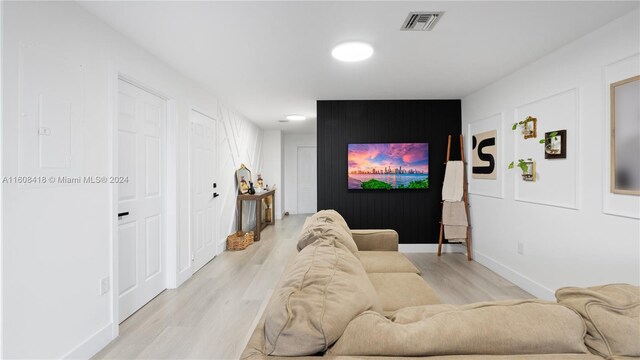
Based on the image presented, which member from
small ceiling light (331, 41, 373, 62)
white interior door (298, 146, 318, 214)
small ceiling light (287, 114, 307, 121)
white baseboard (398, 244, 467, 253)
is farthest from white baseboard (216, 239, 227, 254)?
white interior door (298, 146, 318, 214)

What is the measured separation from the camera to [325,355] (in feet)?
2.91

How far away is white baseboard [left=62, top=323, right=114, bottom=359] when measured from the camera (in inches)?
78.6

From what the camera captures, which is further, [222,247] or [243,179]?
[243,179]

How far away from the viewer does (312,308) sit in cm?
93

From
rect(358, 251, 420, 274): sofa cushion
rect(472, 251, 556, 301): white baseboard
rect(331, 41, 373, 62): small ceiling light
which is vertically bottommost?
rect(472, 251, 556, 301): white baseboard

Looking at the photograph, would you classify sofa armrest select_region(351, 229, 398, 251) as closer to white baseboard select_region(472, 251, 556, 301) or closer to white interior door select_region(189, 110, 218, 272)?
white baseboard select_region(472, 251, 556, 301)

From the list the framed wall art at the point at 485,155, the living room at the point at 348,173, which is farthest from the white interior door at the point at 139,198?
the framed wall art at the point at 485,155

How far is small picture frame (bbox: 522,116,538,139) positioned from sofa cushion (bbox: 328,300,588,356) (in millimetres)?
2885

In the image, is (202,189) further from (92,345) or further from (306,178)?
(306,178)

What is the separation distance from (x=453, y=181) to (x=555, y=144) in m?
1.76

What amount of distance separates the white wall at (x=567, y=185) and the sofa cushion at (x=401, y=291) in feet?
5.05

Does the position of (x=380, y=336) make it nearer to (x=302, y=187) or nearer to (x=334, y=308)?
(x=334, y=308)

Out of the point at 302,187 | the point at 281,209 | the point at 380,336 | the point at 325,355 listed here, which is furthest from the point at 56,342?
the point at 302,187

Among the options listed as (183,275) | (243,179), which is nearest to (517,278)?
(183,275)
